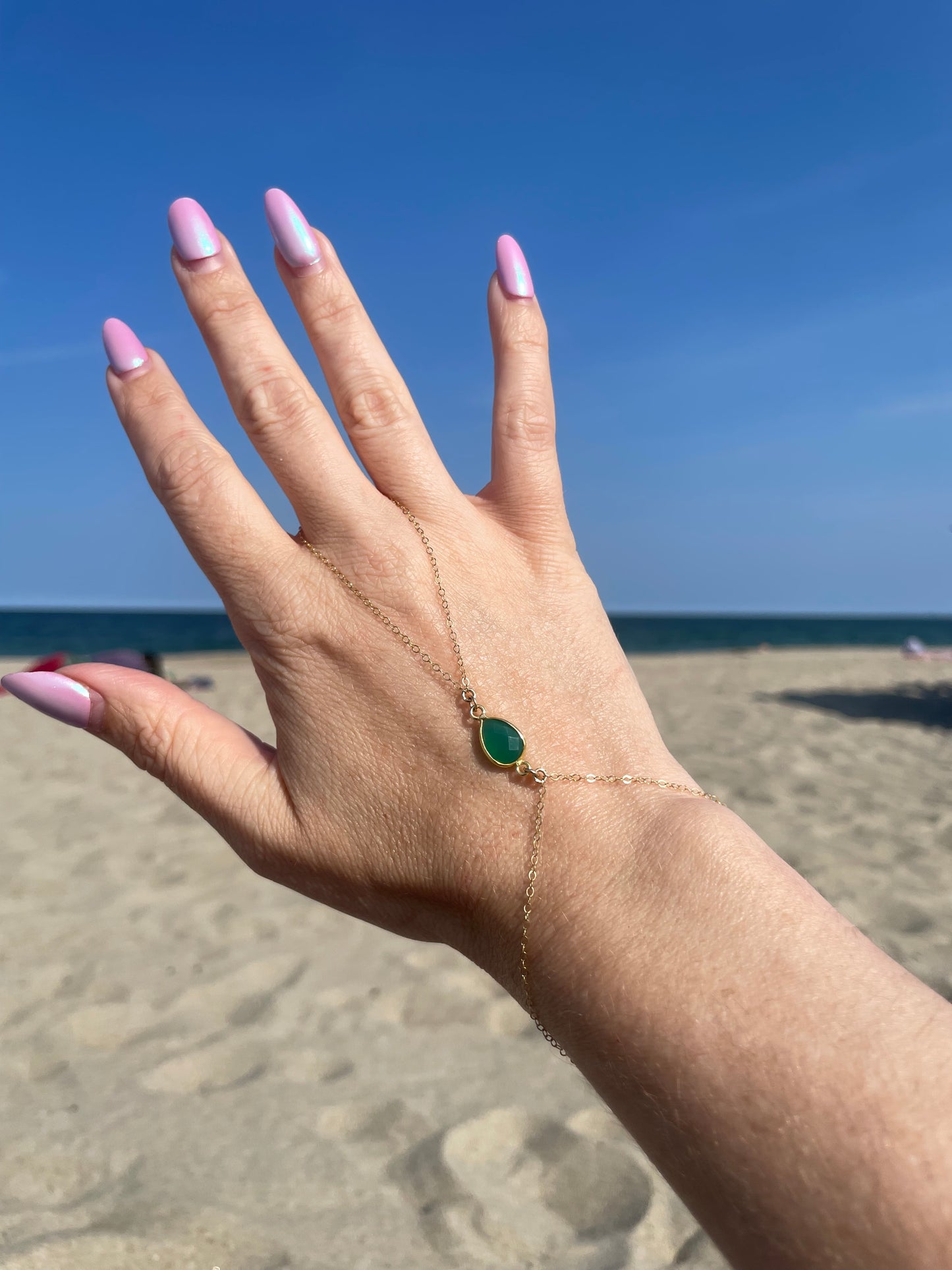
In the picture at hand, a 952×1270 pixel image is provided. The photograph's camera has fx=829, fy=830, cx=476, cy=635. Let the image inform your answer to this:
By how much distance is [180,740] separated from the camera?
1357mm

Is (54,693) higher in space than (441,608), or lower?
lower

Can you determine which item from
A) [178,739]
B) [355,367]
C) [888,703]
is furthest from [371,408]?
[888,703]

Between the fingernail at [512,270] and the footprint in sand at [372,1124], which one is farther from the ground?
the fingernail at [512,270]

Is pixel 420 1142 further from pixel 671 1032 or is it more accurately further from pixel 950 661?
pixel 950 661

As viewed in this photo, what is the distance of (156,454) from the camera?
1468mm

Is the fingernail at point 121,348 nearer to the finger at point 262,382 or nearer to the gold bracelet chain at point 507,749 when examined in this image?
the finger at point 262,382

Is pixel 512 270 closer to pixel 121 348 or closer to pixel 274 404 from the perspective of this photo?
pixel 274 404

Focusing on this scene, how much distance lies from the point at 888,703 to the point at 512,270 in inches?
274

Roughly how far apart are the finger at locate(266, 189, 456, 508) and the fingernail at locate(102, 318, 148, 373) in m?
0.31

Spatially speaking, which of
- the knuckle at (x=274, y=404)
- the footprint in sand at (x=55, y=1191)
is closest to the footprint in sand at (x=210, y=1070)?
the footprint in sand at (x=55, y=1191)

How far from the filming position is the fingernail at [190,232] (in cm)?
154

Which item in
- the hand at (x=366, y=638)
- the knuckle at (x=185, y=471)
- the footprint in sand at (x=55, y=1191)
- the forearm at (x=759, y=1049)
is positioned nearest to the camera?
the forearm at (x=759, y=1049)

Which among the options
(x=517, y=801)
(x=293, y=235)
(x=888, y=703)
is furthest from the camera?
(x=888, y=703)

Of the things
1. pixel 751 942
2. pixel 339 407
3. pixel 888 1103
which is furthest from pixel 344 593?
pixel 888 1103
